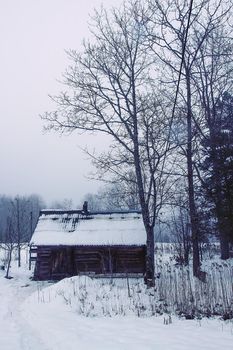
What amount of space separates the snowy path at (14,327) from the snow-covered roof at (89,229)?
20.3ft

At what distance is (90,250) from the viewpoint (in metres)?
24.7

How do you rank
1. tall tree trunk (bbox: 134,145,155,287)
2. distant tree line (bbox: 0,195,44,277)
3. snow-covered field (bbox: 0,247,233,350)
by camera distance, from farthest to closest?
distant tree line (bbox: 0,195,44,277)
tall tree trunk (bbox: 134,145,155,287)
snow-covered field (bbox: 0,247,233,350)

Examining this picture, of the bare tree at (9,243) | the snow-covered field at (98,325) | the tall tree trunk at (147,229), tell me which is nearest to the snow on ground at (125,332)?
the snow-covered field at (98,325)

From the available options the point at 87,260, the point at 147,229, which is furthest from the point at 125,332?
the point at 87,260

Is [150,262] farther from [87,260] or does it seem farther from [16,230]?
[16,230]

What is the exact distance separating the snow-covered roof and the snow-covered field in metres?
9.84

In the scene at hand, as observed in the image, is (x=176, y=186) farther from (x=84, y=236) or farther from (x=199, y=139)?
(x=84, y=236)

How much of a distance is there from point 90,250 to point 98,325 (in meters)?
15.6

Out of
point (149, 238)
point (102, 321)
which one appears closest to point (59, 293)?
point (102, 321)

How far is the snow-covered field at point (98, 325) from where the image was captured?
7328 millimetres

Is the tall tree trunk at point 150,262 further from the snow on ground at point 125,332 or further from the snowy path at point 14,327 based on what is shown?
the snow on ground at point 125,332

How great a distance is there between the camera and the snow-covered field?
24.0ft

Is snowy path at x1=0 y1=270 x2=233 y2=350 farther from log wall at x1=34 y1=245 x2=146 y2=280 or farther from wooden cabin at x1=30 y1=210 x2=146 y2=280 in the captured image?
log wall at x1=34 y1=245 x2=146 y2=280

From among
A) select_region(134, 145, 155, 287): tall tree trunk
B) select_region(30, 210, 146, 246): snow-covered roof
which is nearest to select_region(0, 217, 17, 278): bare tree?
select_region(30, 210, 146, 246): snow-covered roof
